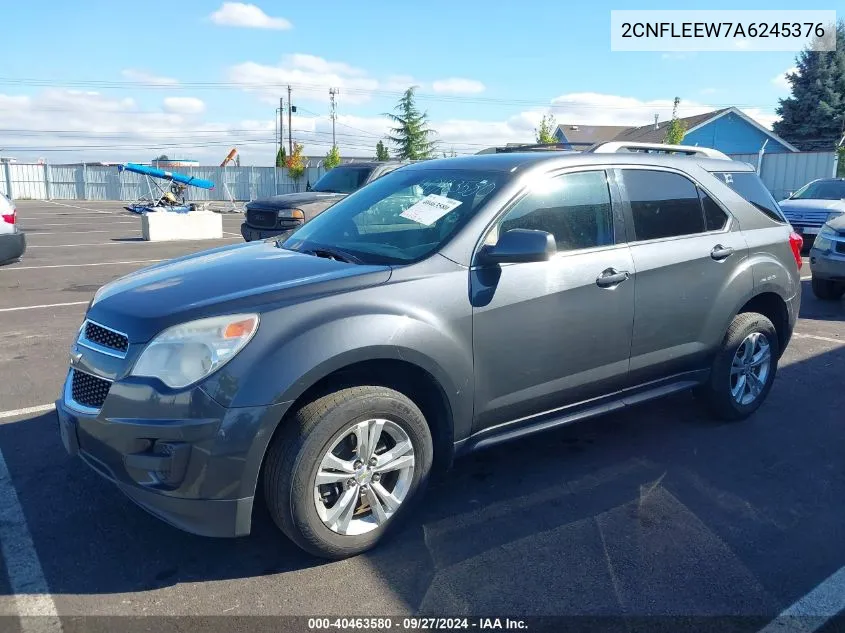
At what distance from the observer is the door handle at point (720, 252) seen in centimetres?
427

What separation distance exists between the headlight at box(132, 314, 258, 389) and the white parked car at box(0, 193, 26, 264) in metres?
7.44

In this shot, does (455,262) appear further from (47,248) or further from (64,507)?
(47,248)

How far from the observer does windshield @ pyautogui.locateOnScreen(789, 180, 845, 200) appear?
1457cm

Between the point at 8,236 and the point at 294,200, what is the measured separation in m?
4.25

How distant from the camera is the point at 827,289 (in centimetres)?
945

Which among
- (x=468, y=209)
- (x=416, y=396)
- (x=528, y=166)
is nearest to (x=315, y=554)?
(x=416, y=396)

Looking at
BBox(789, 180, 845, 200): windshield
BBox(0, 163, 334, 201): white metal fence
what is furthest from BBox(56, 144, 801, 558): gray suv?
BBox(0, 163, 334, 201): white metal fence

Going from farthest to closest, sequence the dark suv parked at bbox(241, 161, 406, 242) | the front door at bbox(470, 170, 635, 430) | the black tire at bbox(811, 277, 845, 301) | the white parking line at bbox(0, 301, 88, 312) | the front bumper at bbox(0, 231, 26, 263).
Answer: the dark suv parked at bbox(241, 161, 406, 242) < the black tire at bbox(811, 277, 845, 301) < the front bumper at bbox(0, 231, 26, 263) < the white parking line at bbox(0, 301, 88, 312) < the front door at bbox(470, 170, 635, 430)

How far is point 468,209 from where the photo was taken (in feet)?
11.4

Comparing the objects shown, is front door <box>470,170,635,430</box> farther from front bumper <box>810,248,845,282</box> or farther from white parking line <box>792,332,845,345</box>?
front bumper <box>810,248,845,282</box>

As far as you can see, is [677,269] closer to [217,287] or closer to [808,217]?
[217,287]

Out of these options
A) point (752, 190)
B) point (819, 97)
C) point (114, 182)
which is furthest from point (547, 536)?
point (114, 182)

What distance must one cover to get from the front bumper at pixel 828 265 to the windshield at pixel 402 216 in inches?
277

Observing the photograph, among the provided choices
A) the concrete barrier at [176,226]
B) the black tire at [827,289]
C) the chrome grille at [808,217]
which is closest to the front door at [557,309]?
the black tire at [827,289]
